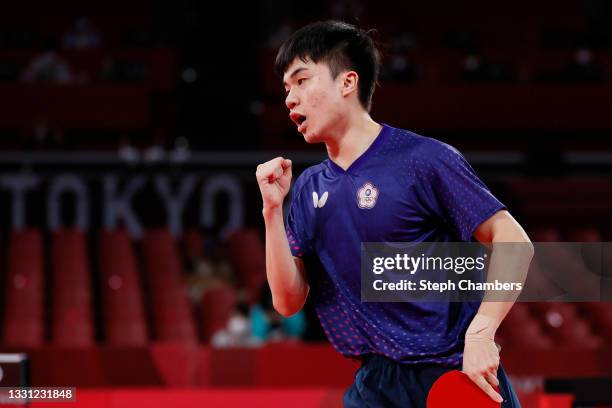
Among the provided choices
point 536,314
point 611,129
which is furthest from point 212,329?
point 611,129

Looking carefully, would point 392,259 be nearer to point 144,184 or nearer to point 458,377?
point 458,377

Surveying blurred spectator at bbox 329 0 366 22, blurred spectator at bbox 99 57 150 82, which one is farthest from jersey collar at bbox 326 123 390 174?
blurred spectator at bbox 329 0 366 22

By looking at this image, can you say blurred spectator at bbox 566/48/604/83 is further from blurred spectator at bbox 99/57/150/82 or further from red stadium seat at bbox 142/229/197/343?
red stadium seat at bbox 142/229/197/343

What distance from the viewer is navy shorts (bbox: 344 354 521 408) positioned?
2631mm

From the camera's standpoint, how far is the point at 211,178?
9.49 metres

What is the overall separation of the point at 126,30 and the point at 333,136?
11303 mm

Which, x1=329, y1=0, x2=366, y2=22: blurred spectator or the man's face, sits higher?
x1=329, y1=0, x2=366, y2=22: blurred spectator

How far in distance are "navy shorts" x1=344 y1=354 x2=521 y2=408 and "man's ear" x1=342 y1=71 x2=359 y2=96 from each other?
2.36 feet

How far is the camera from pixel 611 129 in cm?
1141

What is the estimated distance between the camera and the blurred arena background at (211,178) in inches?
237

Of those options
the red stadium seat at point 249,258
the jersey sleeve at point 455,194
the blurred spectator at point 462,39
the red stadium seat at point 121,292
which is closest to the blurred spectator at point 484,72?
the blurred spectator at point 462,39

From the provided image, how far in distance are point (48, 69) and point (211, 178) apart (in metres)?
2.87

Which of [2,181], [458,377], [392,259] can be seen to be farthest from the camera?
[2,181]

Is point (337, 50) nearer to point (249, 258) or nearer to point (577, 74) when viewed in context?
point (249, 258)
